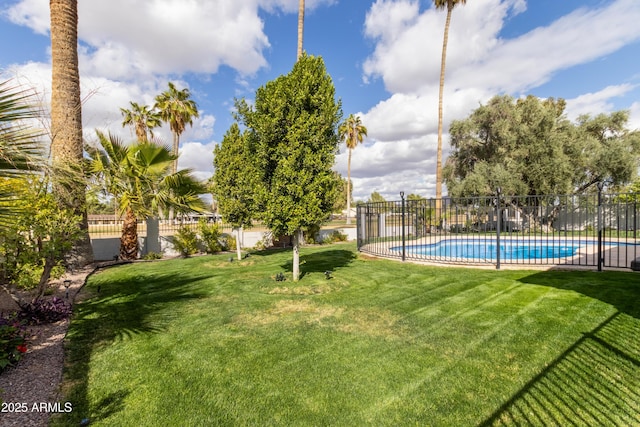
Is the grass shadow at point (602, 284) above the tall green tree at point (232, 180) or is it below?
below

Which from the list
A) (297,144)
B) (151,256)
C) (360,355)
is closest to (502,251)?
(297,144)

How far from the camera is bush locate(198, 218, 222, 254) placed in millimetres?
13867

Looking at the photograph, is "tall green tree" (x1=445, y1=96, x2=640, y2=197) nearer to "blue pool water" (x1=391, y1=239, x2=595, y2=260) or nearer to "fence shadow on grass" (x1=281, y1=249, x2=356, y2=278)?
"blue pool water" (x1=391, y1=239, x2=595, y2=260)

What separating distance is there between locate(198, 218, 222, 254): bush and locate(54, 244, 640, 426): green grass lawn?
6944 millimetres

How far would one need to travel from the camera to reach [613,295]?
19.0 feet

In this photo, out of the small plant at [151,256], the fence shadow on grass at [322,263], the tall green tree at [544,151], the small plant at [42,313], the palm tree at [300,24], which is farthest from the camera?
the tall green tree at [544,151]

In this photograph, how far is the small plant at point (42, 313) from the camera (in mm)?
4957

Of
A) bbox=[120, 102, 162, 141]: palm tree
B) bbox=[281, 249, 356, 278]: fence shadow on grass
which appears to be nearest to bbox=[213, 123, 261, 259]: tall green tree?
bbox=[281, 249, 356, 278]: fence shadow on grass

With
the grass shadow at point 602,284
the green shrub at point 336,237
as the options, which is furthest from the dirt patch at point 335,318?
the green shrub at point 336,237

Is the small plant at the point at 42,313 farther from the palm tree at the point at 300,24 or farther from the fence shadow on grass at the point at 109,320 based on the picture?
the palm tree at the point at 300,24

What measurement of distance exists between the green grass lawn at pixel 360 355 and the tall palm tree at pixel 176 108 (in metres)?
18.9

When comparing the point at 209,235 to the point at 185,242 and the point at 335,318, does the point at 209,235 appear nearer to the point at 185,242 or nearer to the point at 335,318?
the point at 185,242

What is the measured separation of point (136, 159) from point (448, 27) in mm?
21143

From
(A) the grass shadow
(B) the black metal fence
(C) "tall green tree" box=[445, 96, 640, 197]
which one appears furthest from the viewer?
(C) "tall green tree" box=[445, 96, 640, 197]
